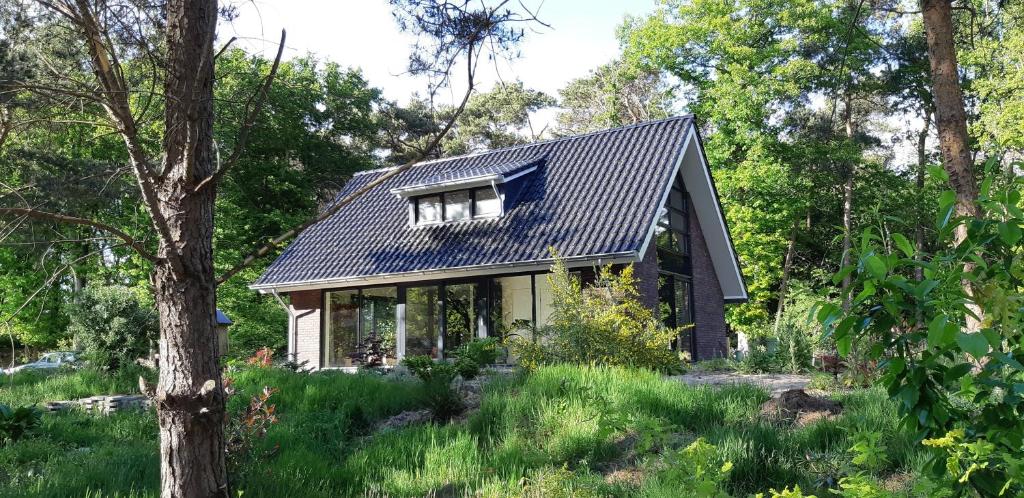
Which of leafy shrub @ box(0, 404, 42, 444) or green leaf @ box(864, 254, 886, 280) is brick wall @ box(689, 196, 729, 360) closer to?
leafy shrub @ box(0, 404, 42, 444)

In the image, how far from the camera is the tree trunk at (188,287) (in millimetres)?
3812

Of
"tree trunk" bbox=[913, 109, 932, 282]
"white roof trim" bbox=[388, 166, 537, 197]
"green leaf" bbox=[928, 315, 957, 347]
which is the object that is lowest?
"green leaf" bbox=[928, 315, 957, 347]

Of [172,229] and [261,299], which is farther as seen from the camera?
[261,299]

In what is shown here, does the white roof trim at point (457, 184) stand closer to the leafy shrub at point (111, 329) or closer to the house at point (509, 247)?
the house at point (509, 247)

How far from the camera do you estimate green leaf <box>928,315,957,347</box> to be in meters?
1.90

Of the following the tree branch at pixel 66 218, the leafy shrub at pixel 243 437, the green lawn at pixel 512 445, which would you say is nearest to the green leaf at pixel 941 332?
the green lawn at pixel 512 445

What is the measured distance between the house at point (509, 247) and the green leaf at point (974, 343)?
11098mm

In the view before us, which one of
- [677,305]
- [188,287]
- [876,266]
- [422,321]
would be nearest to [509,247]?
[422,321]

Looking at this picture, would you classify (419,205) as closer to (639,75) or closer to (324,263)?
(324,263)

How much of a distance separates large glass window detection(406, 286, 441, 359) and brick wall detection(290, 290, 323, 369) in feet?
8.57

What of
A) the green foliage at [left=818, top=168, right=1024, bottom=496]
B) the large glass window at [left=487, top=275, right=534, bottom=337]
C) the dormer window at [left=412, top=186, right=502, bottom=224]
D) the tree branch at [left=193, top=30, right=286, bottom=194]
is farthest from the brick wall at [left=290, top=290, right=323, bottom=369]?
the green foliage at [left=818, top=168, right=1024, bottom=496]

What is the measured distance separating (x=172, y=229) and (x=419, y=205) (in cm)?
1358

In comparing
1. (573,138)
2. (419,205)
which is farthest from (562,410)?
(573,138)

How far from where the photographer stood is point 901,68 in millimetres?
26031
